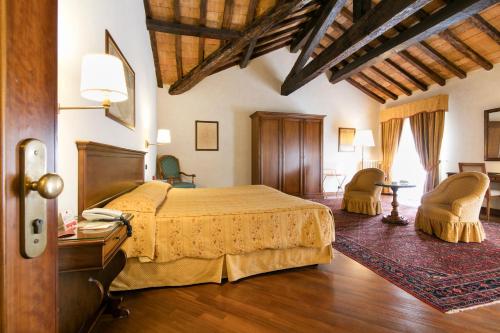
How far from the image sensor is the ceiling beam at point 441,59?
459cm

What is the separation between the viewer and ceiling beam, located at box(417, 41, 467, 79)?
4.59 metres

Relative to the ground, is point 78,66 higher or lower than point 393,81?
lower

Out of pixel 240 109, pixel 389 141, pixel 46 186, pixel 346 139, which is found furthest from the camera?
pixel 346 139

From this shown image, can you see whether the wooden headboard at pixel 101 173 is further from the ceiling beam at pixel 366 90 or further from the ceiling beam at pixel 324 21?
the ceiling beam at pixel 366 90

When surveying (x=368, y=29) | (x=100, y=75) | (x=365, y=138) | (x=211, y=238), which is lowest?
(x=211, y=238)

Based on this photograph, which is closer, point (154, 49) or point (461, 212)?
point (461, 212)

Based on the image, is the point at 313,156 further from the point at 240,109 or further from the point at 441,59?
the point at 441,59

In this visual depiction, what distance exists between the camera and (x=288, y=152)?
5.57 m

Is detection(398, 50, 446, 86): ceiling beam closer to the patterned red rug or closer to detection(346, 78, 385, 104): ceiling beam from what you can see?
detection(346, 78, 385, 104): ceiling beam

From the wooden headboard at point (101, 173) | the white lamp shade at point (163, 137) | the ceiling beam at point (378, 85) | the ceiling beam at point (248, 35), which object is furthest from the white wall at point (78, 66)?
the ceiling beam at point (378, 85)

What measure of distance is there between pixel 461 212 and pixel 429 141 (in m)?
3.04

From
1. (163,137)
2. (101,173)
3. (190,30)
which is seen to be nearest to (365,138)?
(190,30)

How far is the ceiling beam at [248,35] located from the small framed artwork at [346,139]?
3698mm

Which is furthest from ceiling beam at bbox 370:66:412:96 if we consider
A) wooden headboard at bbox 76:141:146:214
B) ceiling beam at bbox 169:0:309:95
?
wooden headboard at bbox 76:141:146:214
